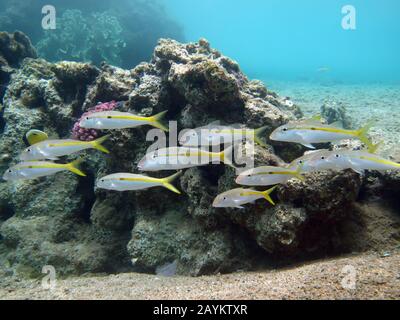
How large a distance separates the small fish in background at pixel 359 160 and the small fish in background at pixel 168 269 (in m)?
3.20

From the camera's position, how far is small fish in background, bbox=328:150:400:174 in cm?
354

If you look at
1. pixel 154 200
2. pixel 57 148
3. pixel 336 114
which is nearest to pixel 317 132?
pixel 154 200

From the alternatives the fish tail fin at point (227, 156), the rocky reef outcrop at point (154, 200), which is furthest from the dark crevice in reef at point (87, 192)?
the fish tail fin at point (227, 156)

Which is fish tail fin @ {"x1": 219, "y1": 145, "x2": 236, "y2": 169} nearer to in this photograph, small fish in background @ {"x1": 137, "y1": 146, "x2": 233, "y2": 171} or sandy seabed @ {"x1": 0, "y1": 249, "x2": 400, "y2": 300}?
small fish in background @ {"x1": 137, "y1": 146, "x2": 233, "y2": 171}

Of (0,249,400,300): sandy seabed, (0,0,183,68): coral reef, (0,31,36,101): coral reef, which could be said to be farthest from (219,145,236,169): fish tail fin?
(0,0,183,68): coral reef

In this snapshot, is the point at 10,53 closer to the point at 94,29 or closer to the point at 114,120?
the point at 114,120

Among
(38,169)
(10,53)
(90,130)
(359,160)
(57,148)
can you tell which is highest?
(10,53)

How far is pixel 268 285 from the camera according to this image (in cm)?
371

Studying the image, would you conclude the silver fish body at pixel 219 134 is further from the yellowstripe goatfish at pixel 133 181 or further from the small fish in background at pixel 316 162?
the small fish in background at pixel 316 162

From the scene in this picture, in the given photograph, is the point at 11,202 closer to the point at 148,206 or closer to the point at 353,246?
the point at 148,206

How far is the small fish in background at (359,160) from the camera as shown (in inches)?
139

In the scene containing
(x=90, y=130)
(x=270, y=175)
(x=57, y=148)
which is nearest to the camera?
(x=270, y=175)

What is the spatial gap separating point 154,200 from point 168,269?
134cm
